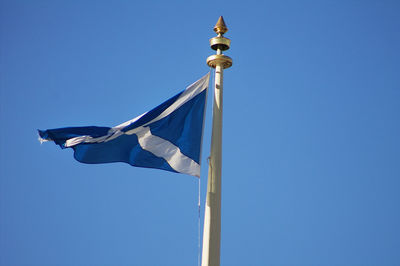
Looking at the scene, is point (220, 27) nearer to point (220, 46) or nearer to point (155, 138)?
point (220, 46)

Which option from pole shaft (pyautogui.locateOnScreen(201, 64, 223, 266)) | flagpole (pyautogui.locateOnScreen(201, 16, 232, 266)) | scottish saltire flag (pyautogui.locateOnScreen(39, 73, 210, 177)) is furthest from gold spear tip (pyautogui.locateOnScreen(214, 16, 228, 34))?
pole shaft (pyautogui.locateOnScreen(201, 64, 223, 266))

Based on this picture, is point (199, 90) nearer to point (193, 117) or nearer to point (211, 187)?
point (193, 117)

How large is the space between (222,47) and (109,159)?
4.75 m

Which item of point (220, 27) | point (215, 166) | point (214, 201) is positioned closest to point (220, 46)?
point (220, 27)

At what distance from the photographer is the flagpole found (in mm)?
12914

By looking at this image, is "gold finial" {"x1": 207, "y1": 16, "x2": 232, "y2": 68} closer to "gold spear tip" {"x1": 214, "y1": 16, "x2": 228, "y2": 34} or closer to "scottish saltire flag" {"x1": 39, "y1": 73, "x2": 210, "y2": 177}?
"gold spear tip" {"x1": 214, "y1": 16, "x2": 228, "y2": 34}

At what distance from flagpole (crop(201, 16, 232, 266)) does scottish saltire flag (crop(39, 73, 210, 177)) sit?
1.84ft

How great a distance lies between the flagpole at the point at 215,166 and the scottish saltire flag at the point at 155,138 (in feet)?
1.84

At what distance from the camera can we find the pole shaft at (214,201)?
1287 centimetres

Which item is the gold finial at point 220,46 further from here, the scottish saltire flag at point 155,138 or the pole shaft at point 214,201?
the pole shaft at point 214,201

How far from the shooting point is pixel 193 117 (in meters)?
15.2

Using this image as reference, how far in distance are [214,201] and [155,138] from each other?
115 inches

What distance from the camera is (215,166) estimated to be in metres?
13.7

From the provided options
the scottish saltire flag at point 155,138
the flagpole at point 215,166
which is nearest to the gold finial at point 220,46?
the flagpole at point 215,166
